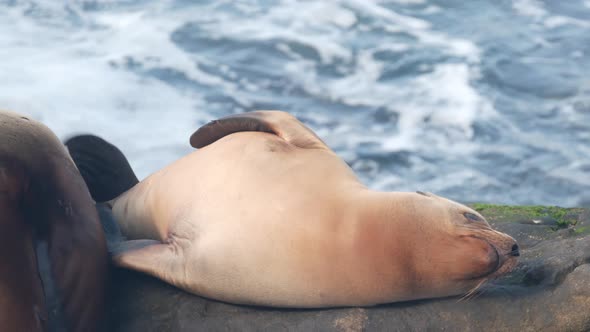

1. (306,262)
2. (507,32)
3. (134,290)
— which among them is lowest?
(507,32)

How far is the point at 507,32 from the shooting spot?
41.2 ft

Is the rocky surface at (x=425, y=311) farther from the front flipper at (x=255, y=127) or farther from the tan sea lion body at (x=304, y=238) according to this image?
the front flipper at (x=255, y=127)

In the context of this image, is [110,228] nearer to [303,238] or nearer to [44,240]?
[44,240]

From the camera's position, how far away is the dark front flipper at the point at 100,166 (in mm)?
4660

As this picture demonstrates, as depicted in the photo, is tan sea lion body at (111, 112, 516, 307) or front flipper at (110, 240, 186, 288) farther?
front flipper at (110, 240, 186, 288)

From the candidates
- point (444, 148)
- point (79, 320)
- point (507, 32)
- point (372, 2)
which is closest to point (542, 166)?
point (444, 148)

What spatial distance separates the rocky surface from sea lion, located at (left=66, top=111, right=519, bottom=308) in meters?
0.06

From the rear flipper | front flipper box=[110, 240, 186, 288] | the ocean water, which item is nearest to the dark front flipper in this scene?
the rear flipper

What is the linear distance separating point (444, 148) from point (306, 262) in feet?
19.4

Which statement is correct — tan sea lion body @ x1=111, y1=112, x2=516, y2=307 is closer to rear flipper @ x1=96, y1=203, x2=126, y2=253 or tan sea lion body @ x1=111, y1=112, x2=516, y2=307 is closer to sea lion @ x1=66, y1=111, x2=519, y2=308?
sea lion @ x1=66, y1=111, x2=519, y2=308

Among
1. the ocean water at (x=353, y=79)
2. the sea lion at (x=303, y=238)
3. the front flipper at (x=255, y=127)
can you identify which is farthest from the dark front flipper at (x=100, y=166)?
the ocean water at (x=353, y=79)

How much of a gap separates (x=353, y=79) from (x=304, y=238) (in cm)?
730

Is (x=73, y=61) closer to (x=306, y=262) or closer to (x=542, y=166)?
(x=542, y=166)

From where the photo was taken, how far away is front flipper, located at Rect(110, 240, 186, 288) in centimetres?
381
